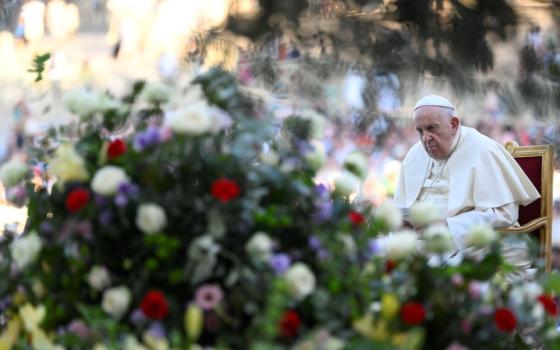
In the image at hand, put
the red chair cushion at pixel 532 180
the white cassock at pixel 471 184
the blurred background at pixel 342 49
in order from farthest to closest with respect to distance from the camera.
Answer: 1. the red chair cushion at pixel 532 180
2. the white cassock at pixel 471 184
3. the blurred background at pixel 342 49

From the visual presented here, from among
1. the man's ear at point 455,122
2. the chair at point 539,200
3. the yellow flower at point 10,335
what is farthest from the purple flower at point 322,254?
the man's ear at point 455,122

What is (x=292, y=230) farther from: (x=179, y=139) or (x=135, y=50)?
(x=135, y=50)

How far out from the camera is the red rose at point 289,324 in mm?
2135

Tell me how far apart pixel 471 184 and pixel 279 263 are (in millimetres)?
2760

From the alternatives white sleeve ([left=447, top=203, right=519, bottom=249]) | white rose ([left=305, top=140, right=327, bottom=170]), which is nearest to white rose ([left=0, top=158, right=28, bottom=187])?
white rose ([left=305, top=140, right=327, bottom=170])

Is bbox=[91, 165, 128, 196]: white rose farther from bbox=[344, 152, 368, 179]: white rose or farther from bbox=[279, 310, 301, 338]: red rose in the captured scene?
bbox=[344, 152, 368, 179]: white rose

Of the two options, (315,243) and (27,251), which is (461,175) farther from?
(27,251)

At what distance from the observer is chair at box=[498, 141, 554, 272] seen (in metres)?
4.82

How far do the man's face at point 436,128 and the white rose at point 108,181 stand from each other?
2.73m

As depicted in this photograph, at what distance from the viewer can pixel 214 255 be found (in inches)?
89.0

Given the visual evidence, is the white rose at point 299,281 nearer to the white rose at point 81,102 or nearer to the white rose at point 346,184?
the white rose at point 346,184

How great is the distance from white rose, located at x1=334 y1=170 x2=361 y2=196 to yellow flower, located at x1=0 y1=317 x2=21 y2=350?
806 mm

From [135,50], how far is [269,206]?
4.39 m

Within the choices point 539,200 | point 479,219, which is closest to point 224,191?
point 479,219
